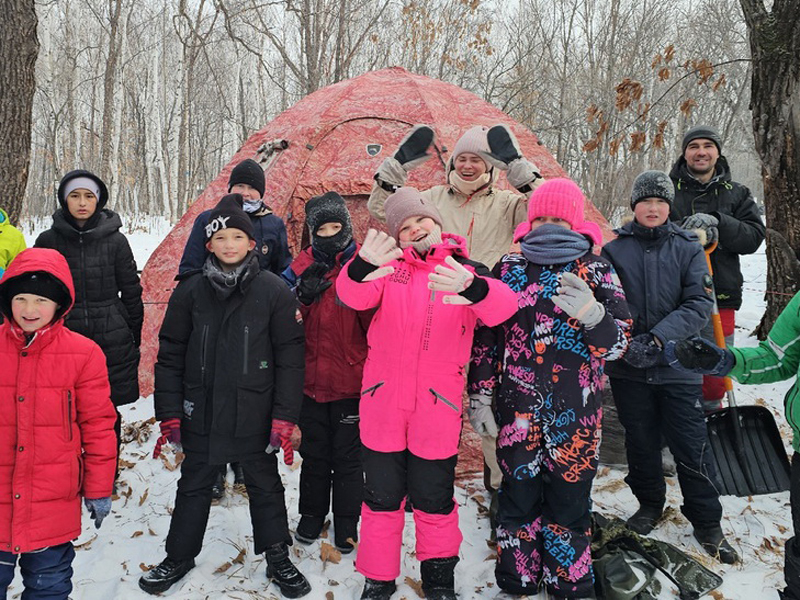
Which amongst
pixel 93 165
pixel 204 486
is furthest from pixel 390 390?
pixel 93 165

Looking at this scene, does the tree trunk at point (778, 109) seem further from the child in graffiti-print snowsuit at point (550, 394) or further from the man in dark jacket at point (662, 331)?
the child in graffiti-print snowsuit at point (550, 394)

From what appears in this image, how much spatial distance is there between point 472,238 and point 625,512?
6.76 ft

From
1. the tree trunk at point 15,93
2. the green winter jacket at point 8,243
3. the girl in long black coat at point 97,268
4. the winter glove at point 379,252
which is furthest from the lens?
the tree trunk at point 15,93

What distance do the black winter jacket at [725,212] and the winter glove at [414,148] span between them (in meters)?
1.93

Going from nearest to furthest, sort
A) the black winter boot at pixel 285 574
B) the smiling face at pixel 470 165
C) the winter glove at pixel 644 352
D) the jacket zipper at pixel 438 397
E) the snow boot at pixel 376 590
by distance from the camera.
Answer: the jacket zipper at pixel 438 397 < the snow boot at pixel 376 590 < the black winter boot at pixel 285 574 < the winter glove at pixel 644 352 < the smiling face at pixel 470 165

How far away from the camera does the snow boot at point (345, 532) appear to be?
3.04 m

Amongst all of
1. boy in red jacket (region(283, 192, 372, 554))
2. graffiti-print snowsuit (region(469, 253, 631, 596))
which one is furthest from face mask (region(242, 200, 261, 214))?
graffiti-print snowsuit (region(469, 253, 631, 596))

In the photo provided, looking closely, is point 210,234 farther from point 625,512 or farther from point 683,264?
point 625,512

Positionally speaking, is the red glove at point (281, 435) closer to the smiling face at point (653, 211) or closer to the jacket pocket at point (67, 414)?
the jacket pocket at point (67, 414)

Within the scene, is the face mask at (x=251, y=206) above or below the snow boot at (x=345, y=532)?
above

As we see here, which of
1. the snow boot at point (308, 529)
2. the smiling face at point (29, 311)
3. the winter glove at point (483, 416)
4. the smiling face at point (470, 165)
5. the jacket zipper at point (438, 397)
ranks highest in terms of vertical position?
the smiling face at point (470, 165)

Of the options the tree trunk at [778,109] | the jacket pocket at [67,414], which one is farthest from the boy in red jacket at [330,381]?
the tree trunk at [778,109]

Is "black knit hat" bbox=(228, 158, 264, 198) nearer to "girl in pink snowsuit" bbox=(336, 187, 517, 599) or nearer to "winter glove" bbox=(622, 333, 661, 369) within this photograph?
"girl in pink snowsuit" bbox=(336, 187, 517, 599)

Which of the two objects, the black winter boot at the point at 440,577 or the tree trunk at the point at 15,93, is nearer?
the black winter boot at the point at 440,577
